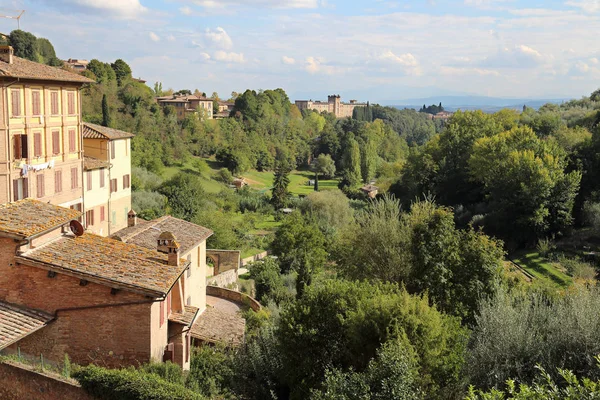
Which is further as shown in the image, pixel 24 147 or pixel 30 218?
pixel 24 147

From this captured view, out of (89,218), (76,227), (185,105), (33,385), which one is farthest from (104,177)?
(185,105)

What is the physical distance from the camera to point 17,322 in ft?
35.3

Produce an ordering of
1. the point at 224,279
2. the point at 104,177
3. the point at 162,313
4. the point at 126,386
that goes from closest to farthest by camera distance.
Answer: the point at 126,386 < the point at 162,313 < the point at 104,177 < the point at 224,279

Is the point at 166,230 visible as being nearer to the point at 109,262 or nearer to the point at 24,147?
the point at 24,147

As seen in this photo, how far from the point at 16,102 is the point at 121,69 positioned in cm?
7265

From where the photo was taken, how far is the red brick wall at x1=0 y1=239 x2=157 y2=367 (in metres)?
11.2

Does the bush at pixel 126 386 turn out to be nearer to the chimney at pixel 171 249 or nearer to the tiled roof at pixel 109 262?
the tiled roof at pixel 109 262

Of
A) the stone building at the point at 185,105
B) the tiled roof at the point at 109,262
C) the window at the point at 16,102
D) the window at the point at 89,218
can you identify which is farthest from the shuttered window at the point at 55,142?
the stone building at the point at 185,105

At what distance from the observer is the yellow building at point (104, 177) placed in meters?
27.1

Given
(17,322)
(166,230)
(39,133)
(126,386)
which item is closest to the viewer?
(126,386)

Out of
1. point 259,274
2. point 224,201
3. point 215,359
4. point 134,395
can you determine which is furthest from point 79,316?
point 224,201

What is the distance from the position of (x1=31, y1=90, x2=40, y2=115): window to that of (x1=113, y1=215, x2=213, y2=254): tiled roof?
6.24 m

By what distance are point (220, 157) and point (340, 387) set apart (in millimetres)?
74624

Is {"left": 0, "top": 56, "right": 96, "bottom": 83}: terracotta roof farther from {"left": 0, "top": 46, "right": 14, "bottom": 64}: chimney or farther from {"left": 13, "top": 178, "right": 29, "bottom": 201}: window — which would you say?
{"left": 13, "top": 178, "right": 29, "bottom": 201}: window
